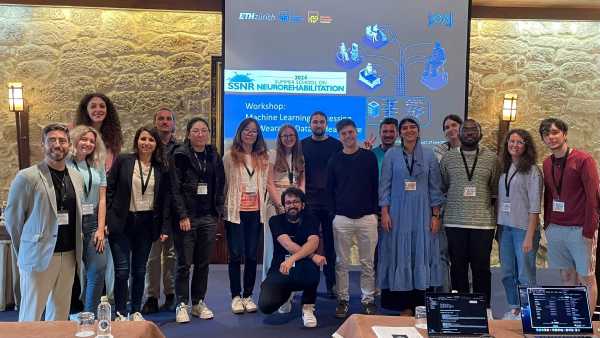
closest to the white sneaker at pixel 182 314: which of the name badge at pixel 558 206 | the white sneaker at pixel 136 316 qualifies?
the white sneaker at pixel 136 316

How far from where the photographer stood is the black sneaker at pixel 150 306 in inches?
153

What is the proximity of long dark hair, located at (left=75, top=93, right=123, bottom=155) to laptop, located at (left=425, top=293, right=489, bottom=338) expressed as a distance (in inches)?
102

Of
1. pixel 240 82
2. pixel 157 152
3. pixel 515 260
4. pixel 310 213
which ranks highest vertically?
pixel 240 82

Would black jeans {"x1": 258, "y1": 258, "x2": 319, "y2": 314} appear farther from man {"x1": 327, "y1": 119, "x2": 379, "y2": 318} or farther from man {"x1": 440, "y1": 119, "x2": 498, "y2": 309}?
man {"x1": 440, "y1": 119, "x2": 498, "y2": 309}

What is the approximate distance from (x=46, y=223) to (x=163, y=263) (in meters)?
1.53

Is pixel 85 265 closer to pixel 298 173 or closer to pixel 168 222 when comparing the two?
pixel 168 222

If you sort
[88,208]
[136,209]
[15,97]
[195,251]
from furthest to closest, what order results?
[15,97] < [195,251] < [136,209] < [88,208]

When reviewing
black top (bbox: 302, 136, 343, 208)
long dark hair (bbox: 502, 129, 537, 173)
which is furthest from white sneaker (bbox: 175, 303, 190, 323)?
long dark hair (bbox: 502, 129, 537, 173)

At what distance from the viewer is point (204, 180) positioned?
3.70m

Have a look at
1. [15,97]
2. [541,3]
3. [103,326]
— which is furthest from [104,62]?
[541,3]

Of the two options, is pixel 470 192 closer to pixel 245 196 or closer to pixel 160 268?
pixel 245 196

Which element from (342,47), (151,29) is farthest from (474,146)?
(151,29)

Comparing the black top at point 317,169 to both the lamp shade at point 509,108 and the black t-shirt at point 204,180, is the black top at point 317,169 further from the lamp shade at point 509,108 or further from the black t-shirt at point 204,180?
the lamp shade at point 509,108

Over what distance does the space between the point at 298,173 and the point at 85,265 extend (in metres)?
1.69
